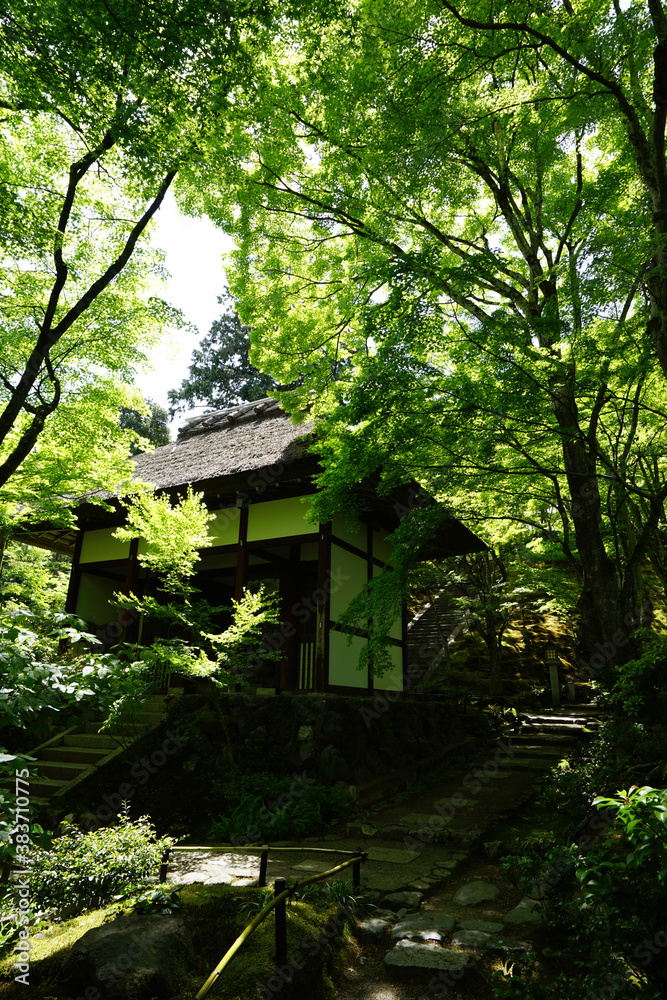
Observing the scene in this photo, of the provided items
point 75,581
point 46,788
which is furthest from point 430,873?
point 75,581

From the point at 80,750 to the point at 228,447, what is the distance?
610 cm

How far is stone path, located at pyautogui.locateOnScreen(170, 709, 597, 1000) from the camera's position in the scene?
12.3 feet

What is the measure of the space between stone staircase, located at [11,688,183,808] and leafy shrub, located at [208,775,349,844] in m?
2.06

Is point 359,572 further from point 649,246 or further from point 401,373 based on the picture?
point 649,246

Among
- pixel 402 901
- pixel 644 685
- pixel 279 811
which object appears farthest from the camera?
pixel 279 811

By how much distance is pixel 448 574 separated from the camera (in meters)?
15.6

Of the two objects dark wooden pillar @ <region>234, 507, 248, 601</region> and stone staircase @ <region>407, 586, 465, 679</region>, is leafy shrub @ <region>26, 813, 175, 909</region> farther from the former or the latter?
stone staircase @ <region>407, 586, 465, 679</region>

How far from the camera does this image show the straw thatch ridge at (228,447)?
32.3 ft

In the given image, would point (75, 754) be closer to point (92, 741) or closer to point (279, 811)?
point (92, 741)

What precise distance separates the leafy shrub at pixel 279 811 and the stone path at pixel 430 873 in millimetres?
343

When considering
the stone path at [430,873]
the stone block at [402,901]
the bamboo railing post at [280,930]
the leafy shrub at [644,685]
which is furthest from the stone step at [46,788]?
the leafy shrub at [644,685]

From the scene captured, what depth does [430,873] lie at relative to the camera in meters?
5.53

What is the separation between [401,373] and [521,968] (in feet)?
15.5

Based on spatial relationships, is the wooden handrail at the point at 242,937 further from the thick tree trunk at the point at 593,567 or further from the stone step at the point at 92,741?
the stone step at the point at 92,741
